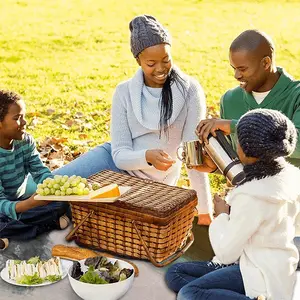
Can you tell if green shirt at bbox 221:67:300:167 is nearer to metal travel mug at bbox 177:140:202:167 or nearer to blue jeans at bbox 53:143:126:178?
metal travel mug at bbox 177:140:202:167

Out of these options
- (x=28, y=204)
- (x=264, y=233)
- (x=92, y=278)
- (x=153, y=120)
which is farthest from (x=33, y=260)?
(x=264, y=233)

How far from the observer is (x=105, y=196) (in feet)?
Answer: 10.1

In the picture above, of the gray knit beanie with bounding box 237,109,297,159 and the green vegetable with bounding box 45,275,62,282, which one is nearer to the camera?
the gray knit beanie with bounding box 237,109,297,159

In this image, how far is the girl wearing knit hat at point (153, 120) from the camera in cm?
361

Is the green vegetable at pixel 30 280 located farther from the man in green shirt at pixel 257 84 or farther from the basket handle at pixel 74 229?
the man in green shirt at pixel 257 84

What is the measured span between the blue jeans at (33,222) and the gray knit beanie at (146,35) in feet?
3.11

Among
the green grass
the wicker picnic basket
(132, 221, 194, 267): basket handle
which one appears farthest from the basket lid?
the green grass

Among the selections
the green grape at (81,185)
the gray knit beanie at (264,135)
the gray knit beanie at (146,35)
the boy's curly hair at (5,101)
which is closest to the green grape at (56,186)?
the green grape at (81,185)

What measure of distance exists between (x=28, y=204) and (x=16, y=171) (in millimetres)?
283

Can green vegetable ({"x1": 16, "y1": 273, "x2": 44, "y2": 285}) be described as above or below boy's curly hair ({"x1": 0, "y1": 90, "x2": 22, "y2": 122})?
below

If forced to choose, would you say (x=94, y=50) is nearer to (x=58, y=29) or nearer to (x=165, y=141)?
(x=58, y=29)

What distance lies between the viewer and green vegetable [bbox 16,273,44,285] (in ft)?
9.52

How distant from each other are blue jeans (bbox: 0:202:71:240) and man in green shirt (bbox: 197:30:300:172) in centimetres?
81

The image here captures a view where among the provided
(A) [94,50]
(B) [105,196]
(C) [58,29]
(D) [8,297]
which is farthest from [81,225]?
(C) [58,29]
